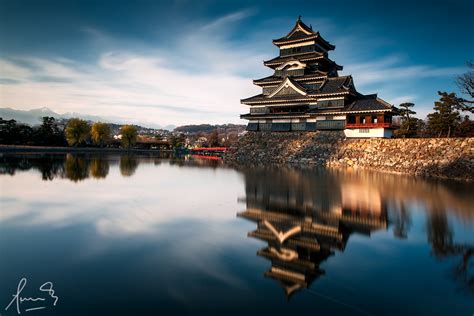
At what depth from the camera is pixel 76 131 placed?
70.5 metres

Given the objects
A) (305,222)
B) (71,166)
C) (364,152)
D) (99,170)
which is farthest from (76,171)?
(364,152)

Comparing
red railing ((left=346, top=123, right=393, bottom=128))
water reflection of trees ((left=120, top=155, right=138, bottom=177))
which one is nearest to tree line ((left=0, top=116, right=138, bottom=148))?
water reflection of trees ((left=120, top=155, right=138, bottom=177))

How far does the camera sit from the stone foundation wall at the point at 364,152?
25609 mm

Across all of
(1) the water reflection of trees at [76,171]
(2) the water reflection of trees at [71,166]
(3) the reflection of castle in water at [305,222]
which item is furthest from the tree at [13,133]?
(3) the reflection of castle in water at [305,222]

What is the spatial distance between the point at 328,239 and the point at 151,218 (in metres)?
5.45

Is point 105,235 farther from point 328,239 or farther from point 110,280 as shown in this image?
point 328,239

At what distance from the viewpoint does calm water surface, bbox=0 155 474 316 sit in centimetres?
471

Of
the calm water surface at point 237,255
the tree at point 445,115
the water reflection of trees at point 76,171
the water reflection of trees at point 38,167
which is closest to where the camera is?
the calm water surface at point 237,255

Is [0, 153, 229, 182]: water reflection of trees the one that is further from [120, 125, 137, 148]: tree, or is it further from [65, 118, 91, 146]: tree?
[120, 125, 137, 148]: tree

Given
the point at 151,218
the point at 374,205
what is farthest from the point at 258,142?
the point at 151,218

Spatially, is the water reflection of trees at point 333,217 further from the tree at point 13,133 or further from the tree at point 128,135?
the tree at point 128,135

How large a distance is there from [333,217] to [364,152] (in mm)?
26467

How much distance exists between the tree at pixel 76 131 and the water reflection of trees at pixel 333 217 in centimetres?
6517

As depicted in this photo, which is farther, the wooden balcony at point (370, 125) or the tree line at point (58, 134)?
the tree line at point (58, 134)
